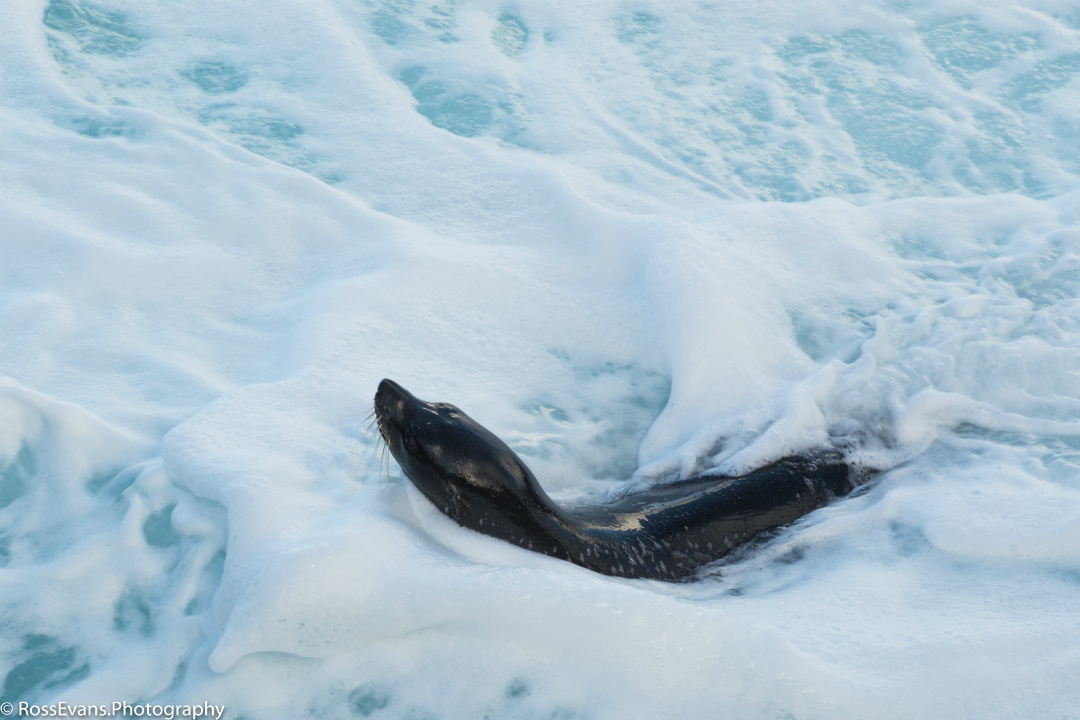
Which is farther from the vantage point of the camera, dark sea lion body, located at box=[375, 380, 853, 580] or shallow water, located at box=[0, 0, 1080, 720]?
dark sea lion body, located at box=[375, 380, 853, 580]

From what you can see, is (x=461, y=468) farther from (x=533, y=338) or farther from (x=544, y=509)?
(x=533, y=338)

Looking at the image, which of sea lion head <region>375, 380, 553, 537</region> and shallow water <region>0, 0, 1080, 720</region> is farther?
sea lion head <region>375, 380, 553, 537</region>

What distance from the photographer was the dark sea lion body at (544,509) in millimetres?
2918

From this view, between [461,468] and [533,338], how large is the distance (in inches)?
56.8

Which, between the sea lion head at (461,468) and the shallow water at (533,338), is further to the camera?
the sea lion head at (461,468)

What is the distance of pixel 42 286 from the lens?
407 centimetres

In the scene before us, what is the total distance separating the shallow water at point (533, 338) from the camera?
2.51 m

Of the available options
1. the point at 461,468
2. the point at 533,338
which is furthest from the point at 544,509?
the point at 533,338

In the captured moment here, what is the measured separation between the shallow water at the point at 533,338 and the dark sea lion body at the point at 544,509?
0.09 meters

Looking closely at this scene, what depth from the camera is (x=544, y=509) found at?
2.95m

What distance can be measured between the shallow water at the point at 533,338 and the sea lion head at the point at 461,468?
0.09 m

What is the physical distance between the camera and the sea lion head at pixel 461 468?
2912 mm

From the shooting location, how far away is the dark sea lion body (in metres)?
2.92

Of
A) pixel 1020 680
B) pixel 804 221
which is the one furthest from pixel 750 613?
pixel 804 221
